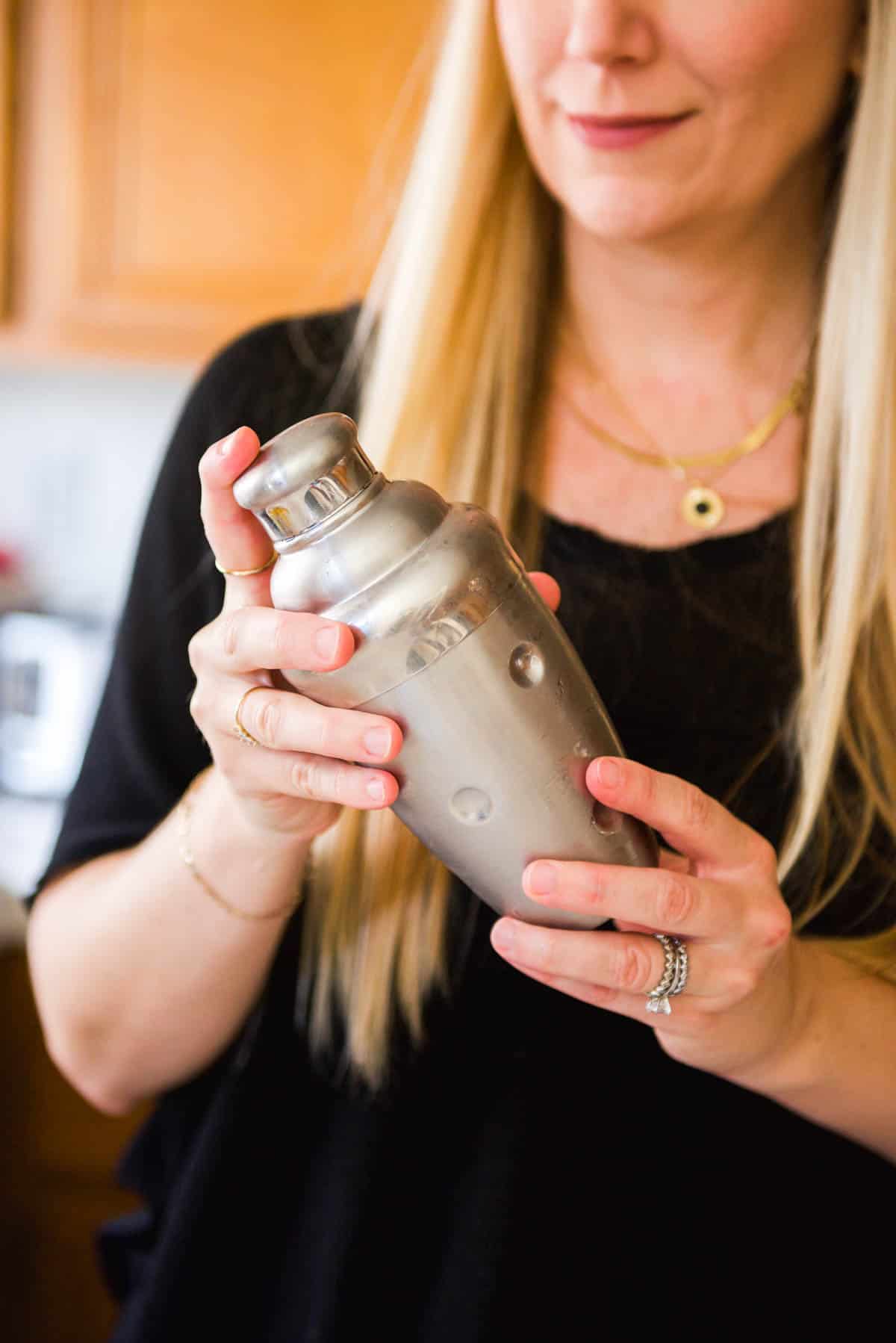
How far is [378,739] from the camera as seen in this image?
457 mm

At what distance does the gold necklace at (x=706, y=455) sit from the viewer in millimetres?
837

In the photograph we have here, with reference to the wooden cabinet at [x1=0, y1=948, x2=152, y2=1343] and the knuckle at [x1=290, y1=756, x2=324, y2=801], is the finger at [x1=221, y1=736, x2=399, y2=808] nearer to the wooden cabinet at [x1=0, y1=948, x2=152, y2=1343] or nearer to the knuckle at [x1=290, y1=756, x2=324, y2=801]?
the knuckle at [x1=290, y1=756, x2=324, y2=801]

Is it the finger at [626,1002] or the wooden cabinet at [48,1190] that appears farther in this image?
the wooden cabinet at [48,1190]

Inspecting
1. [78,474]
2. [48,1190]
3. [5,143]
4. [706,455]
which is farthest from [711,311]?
[78,474]

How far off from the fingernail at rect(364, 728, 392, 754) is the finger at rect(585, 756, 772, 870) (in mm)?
83

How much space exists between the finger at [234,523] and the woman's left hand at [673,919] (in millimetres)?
155

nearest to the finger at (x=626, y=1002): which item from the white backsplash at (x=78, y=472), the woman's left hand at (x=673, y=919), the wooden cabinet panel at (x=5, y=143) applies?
the woman's left hand at (x=673, y=919)

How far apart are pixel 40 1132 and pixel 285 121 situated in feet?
5.25

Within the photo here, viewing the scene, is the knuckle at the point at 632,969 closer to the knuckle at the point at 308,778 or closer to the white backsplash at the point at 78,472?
the knuckle at the point at 308,778

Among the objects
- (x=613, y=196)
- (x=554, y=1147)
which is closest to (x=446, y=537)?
(x=613, y=196)

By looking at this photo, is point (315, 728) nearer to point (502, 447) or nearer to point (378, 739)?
point (378, 739)

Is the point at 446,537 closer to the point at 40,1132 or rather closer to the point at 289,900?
the point at 289,900

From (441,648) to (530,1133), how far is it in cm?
44

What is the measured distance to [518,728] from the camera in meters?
0.47
